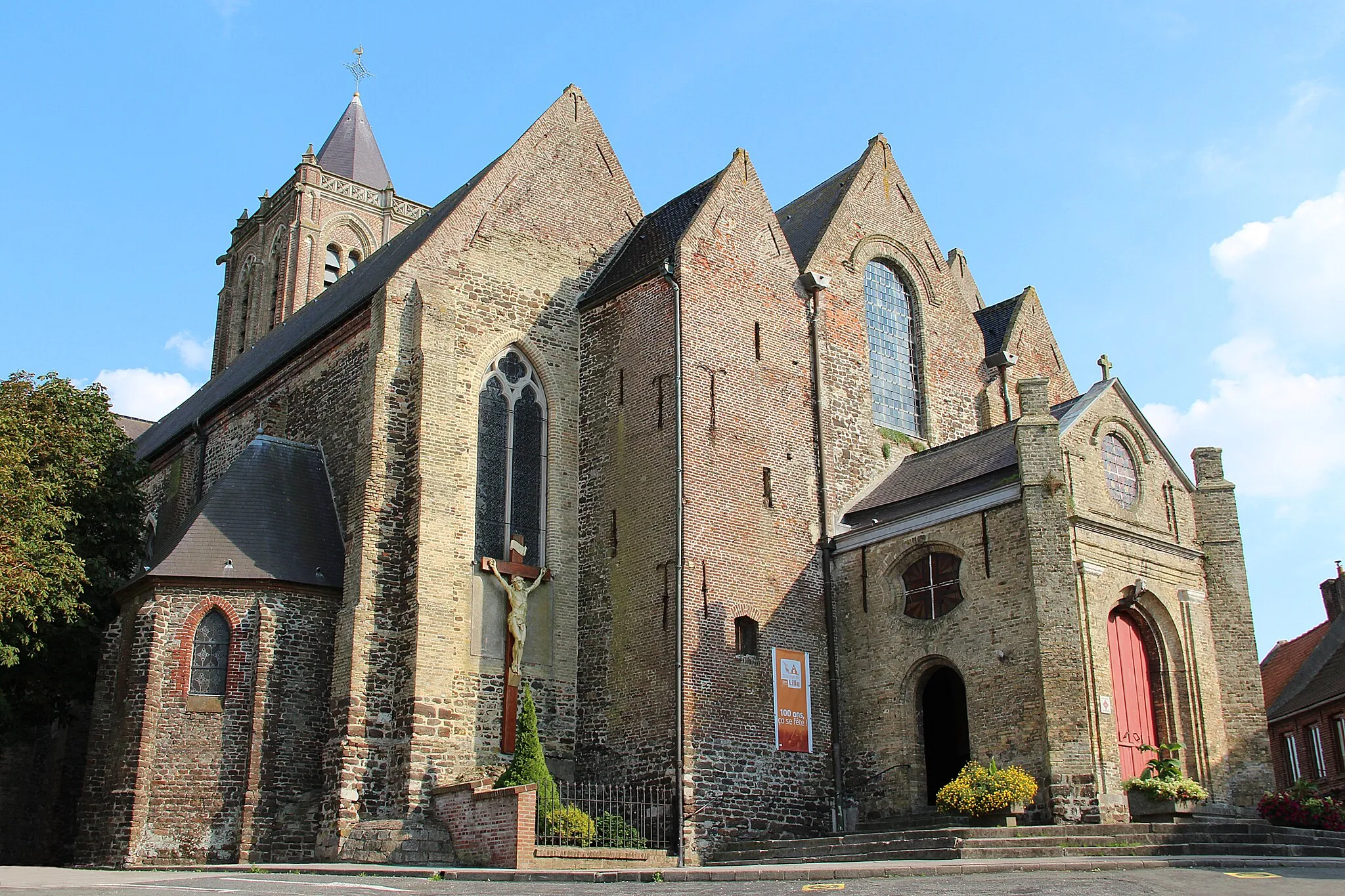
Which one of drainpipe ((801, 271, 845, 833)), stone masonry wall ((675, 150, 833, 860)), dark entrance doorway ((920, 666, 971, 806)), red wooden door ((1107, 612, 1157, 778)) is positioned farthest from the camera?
dark entrance doorway ((920, 666, 971, 806))

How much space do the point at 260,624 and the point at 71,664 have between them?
5977mm

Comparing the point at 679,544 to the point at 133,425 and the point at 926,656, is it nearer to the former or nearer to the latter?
the point at 926,656

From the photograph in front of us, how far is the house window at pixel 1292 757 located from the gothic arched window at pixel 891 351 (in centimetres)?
1857

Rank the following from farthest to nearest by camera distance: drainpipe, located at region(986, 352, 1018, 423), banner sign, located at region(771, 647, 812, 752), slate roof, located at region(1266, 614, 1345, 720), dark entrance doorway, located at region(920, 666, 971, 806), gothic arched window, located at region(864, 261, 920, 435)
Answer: slate roof, located at region(1266, 614, 1345, 720) → drainpipe, located at region(986, 352, 1018, 423) → gothic arched window, located at region(864, 261, 920, 435) → dark entrance doorway, located at region(920, 666, 971, 806) → banner sign, located at region(771, 647, 812, 752)

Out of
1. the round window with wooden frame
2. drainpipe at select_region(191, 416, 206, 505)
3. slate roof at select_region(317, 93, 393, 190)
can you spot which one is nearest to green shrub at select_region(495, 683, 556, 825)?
the round window with wooden frame

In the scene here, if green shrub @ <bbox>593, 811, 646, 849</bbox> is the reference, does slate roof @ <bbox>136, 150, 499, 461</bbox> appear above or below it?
above

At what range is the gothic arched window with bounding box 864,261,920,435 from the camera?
2578 centimetres

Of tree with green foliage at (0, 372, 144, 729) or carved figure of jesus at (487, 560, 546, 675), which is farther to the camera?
carved figure of jesus at (487, 560, 546, 675)

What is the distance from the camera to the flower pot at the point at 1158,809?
18.8 meters

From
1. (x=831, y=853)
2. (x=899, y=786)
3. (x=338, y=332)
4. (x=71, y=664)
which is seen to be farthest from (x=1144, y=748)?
(x=71, y=664)

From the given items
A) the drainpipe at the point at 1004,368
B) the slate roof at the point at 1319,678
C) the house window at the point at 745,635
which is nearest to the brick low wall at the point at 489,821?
the house window at the point at 745,635

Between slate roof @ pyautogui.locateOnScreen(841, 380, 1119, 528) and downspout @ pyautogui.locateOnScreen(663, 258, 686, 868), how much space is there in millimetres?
3614

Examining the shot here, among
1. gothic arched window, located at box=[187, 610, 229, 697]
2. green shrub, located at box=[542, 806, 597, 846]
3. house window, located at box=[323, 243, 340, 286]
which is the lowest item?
green shrub, located at box=[542, 806, 597, 846]

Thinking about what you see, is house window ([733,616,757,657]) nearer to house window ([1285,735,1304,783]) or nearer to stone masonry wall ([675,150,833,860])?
stone masonry wall ([675,150,833,860])
